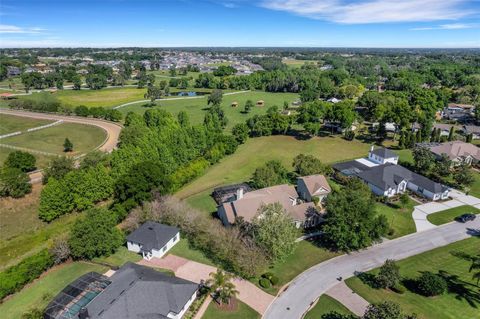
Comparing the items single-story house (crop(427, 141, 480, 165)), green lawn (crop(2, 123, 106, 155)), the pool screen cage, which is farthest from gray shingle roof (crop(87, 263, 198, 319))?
single-story house (crop(427, 141, 480, 165))

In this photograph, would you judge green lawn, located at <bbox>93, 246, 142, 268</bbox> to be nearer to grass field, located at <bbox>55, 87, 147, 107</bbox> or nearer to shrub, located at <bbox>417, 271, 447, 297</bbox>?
shrub, located at <bbox>417, 271, 447, 297</bbox>

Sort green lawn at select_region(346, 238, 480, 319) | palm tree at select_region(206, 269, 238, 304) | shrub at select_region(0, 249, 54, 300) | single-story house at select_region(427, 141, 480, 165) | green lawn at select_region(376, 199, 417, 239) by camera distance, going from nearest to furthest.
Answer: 1. green lawn at select_region(346, 238, 480, 319)
2. palm tree at select_region(206, 269, 238, 304)
3. shrub at select_region(0, 249, 54, 300)
4. green lawn at select_region(376, 199, 417, 239)
5. single-story house at select_region(427, 141, 480, 165)

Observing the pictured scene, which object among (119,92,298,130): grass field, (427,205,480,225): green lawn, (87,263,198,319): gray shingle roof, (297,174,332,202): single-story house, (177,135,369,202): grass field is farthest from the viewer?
(119,92,298,130): grass field

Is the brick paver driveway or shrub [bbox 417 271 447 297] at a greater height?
Answer: shrub [bbox 417 271 447 297]

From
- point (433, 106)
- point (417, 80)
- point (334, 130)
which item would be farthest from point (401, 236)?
point (417, 80)

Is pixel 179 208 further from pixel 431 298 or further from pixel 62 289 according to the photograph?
pixel 431 298

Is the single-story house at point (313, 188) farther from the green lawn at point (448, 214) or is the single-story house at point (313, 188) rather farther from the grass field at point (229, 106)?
the grass field at point (229, 106)

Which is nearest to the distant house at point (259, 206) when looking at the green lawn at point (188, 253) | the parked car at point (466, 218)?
the green lawn at point (188, 253)

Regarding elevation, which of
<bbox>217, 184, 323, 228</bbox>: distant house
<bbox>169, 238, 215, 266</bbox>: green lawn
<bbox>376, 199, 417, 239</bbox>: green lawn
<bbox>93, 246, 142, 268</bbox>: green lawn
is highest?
<bbox>217, 184, 323, 228</bbox>: distant house

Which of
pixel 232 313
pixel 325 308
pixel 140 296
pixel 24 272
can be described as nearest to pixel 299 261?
pixel 325 308
